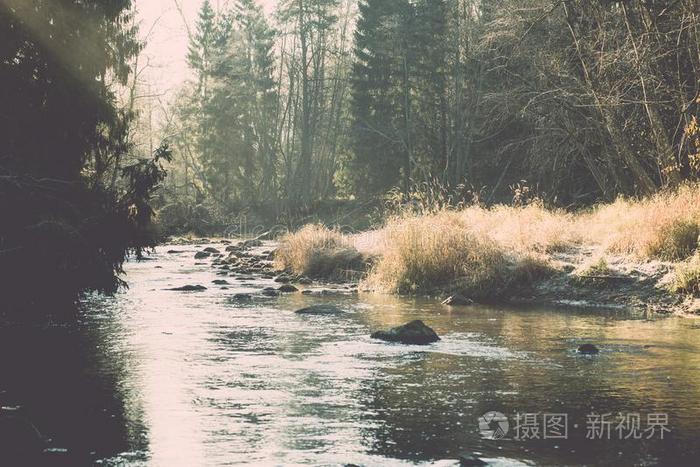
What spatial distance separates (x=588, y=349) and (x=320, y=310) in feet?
17.2

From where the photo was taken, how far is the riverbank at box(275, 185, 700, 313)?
14875mm

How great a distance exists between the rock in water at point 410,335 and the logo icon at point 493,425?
3.64m

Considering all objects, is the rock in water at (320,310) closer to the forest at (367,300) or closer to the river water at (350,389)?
the forest at (367,300)

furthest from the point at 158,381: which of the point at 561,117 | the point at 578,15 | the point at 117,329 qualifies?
Result: the point at 561,117

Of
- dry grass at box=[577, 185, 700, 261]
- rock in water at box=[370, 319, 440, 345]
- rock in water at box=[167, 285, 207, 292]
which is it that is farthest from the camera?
rock in water at box=[167, 285, 207, 292]

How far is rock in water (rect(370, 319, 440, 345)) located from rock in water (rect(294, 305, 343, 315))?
2851mm

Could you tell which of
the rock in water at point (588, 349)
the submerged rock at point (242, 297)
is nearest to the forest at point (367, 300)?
the rock in water at point (588, 349)

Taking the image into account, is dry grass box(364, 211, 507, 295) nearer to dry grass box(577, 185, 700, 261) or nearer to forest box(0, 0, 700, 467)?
forest box(0, 0, 700, 467)

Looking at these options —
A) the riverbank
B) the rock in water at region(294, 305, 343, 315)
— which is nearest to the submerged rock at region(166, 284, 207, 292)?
the riverbank

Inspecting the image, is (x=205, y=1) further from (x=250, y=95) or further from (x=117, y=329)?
(x=117, y=329)

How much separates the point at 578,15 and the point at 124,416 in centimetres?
1869

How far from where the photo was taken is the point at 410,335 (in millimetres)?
10633

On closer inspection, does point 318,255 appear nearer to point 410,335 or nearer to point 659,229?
point 659,229

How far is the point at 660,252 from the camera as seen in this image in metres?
15.3
